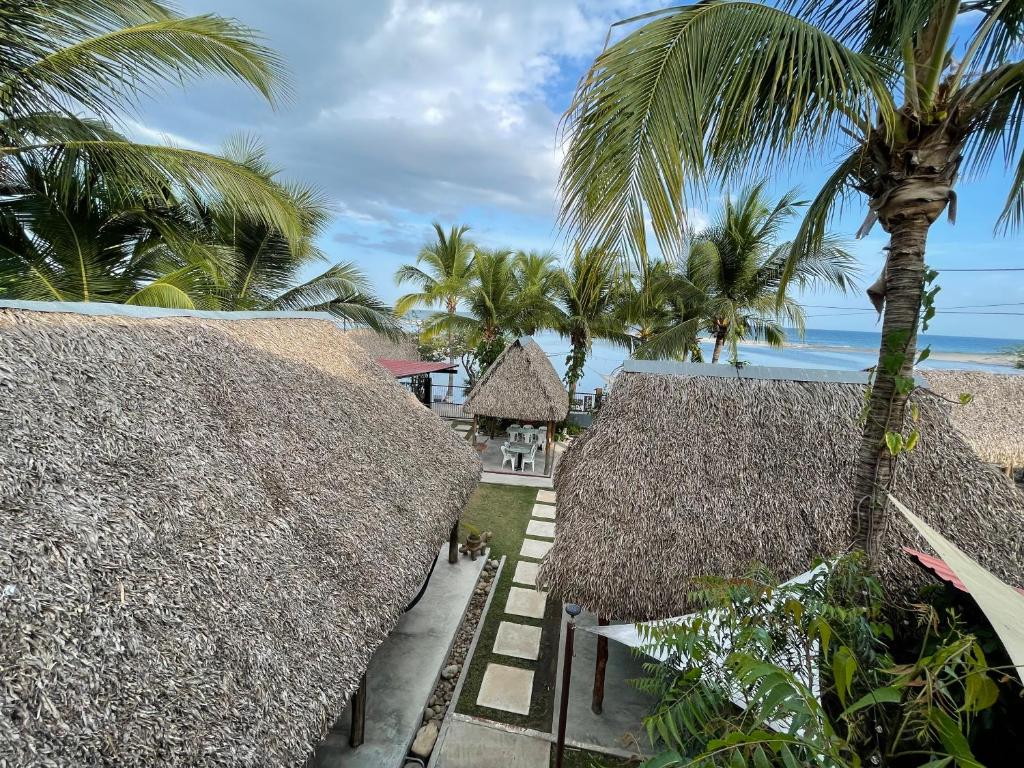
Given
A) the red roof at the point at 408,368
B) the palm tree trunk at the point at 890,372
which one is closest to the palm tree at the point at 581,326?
the red roof at the point at 408,368

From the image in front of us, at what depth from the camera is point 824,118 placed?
2.02 m

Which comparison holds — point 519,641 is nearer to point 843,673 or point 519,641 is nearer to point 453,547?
point 453,547

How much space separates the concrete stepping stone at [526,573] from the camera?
251 inches

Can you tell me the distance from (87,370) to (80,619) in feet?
5.01

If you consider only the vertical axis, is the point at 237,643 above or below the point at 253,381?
below

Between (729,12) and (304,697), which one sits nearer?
(729,12)

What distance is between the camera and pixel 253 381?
3.79 m

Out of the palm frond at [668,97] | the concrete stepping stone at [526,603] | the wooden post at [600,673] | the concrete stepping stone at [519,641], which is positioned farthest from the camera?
the concrete stepping stone at [526,603]

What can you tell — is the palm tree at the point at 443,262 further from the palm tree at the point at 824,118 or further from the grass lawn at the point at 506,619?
the palm tree at the point at 824,118

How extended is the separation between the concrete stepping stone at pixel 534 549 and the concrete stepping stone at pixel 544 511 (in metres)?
1.05

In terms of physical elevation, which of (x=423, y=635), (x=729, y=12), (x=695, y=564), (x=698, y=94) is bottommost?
(x=423, y=635)

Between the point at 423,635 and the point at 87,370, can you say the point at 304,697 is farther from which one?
the point at 423,635

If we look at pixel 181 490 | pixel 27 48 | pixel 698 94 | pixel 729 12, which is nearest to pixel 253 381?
pixel 181 490

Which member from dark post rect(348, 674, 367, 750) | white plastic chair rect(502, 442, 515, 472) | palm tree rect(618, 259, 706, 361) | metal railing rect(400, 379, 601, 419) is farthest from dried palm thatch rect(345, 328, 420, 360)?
dark post rect(348, 674, 367, 750)
